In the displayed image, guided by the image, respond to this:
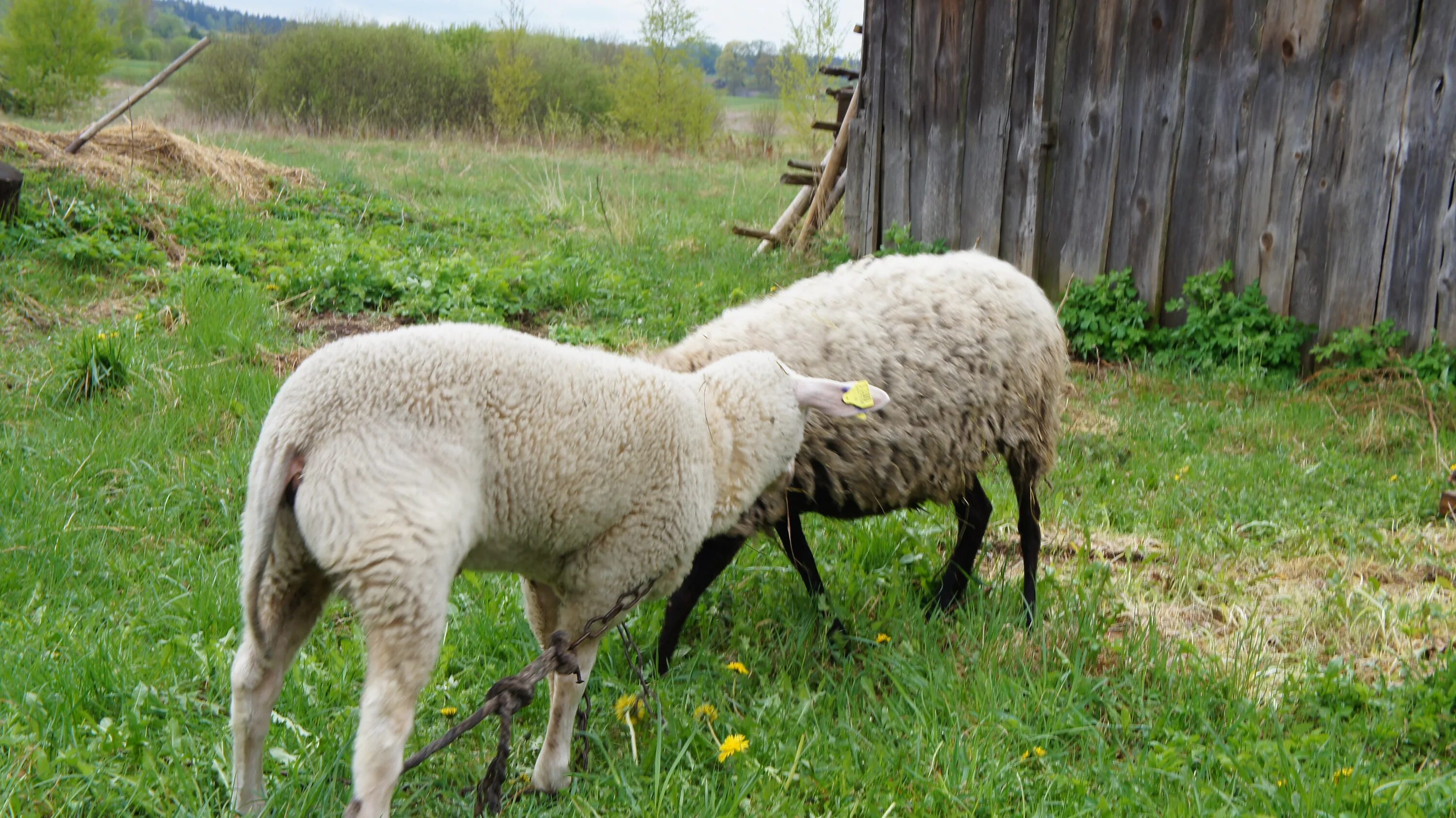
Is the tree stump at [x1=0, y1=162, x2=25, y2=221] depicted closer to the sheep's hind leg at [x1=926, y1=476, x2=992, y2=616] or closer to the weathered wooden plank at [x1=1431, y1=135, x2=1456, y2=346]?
the sheep's hind leg at [x1=926, y1=476, x2=992, y2=616]

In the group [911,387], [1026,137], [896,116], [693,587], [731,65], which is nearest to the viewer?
[693,587]

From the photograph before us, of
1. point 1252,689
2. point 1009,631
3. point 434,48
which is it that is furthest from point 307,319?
point 434,48

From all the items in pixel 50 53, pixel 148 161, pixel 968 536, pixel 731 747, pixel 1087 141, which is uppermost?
pixel 50 53

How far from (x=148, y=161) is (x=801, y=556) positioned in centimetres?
759

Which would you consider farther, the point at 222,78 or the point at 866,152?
the point at 222,78

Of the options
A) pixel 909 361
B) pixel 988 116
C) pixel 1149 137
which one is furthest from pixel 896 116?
pixel 909 361

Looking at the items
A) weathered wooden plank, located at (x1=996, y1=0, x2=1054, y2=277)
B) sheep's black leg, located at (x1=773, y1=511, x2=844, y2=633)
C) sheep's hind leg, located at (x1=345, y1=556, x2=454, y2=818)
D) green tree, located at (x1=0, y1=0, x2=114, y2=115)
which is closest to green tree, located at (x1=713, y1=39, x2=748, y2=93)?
green tree, located at (x1=0, y1=0, x2=114, y2=115)

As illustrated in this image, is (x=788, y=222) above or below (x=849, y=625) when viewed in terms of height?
above

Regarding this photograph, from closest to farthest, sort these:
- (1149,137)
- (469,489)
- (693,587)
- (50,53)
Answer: (469,489), (693,587), (1149,137), (50,53)

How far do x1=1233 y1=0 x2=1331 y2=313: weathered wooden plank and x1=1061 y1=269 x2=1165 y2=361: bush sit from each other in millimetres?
637

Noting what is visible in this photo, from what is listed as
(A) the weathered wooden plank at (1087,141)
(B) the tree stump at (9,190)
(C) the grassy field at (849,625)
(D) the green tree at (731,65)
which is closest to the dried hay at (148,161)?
(B) the tree stump at (9,190)

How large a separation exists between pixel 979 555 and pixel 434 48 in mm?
28886

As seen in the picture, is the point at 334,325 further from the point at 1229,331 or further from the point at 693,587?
the point at 1229,331

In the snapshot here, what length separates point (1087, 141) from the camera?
6613mm
